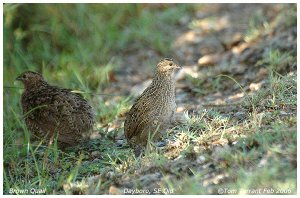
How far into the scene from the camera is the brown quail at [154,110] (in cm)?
588

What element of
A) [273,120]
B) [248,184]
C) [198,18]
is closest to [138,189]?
[248,184]

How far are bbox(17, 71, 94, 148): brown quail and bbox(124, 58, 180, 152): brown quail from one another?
0.53m

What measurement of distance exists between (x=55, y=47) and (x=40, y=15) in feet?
1.96

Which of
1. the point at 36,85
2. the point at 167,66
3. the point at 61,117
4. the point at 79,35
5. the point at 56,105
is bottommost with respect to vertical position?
the point at 61,117

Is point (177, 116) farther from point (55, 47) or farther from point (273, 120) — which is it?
point (55, 47)

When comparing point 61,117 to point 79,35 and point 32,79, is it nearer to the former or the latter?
point 32,79

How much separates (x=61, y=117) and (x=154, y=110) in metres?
1.01

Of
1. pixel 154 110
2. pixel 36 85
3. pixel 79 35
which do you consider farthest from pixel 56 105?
pixel 79 35

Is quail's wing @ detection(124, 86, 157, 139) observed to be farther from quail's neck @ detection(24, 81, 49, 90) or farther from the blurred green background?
the blurred green background

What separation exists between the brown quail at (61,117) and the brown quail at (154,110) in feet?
1.75

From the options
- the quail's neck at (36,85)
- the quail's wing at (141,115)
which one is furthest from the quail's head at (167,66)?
the quail's neck at (36,85)

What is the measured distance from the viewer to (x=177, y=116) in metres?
6.82

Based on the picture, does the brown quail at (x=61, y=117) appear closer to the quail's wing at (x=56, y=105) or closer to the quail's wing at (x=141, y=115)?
the quail's wing at (x=56, y=105)

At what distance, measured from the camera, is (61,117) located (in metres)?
6.31
